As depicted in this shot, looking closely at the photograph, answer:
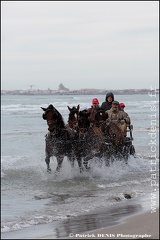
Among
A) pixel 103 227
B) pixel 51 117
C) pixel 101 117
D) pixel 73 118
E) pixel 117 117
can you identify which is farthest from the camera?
pixel 117 117

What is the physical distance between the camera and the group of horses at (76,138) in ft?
39.1

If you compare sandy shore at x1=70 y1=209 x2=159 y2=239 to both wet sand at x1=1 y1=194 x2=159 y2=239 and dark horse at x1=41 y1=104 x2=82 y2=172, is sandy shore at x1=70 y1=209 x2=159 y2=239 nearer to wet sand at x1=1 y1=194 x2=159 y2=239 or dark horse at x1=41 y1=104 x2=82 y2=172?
wet sand at x1=1 y1=194 x2=159 y2=239

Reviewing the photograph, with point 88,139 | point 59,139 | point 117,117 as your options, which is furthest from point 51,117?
Answer: point 117,117

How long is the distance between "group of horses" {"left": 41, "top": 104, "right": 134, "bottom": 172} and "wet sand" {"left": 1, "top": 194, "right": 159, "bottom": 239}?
141 inches

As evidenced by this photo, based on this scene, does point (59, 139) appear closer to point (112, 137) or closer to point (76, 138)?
point (76, 138)

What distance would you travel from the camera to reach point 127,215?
806 centimetres

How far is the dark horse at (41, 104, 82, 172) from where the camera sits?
11703 mm

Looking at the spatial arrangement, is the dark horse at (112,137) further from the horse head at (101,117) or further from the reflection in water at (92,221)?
the reflection in water at (92,221)

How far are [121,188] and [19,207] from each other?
292cm

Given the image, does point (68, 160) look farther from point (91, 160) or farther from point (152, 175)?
point (152, 175)

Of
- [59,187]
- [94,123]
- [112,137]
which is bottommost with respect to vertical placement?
[59,187]

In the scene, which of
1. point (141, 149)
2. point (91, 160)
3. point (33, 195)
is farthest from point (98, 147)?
point (141, 149)

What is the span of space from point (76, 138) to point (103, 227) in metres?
5.21

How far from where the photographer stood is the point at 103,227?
7203mm
